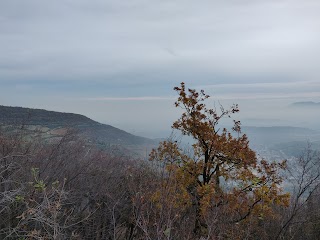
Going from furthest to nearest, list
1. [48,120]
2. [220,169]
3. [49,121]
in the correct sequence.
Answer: [48,120] → [49,121] → [220,169]

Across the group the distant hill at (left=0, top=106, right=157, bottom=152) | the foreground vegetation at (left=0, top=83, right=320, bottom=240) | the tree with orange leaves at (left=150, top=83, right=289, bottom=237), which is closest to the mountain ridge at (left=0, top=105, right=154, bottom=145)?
the distant hill at (left=0, top=106, right=157, bottom=152)

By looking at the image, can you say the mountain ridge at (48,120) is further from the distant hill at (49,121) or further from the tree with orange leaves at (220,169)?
the tree with orange leaves at (220,169)

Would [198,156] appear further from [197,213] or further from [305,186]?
[305,186]

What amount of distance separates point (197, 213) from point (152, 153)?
291 centimetres

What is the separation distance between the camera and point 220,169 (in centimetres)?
1245

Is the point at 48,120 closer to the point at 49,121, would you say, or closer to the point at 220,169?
the point at 49,121

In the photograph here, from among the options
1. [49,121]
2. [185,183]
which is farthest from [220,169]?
[49,121]

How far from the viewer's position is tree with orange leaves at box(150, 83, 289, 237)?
37.7ft

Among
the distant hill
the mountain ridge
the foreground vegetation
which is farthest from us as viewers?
the mountain ridge

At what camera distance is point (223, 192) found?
38.9ft

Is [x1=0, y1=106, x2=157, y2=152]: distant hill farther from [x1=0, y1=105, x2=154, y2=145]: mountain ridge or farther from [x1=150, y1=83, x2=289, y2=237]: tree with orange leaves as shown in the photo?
[x1=150, y1=83, x2=289, y2=237]: tree with orange leaves

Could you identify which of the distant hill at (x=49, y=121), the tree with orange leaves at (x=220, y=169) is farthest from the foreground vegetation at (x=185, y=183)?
the distant hill at (x=49, y=121)

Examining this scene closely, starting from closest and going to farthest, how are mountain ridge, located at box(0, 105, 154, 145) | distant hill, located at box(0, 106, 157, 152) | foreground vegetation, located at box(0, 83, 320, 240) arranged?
1. foreground vegetation, located at box(0, 83, 320, 240)
2. distant hill, located at box(0, 106, 157, 152)
3. mountain ridge, located at box(0, 105, 154, 145)

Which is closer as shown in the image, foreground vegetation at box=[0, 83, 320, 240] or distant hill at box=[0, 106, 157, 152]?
foreground vegetation at box=[0, 83, 320, 240]
